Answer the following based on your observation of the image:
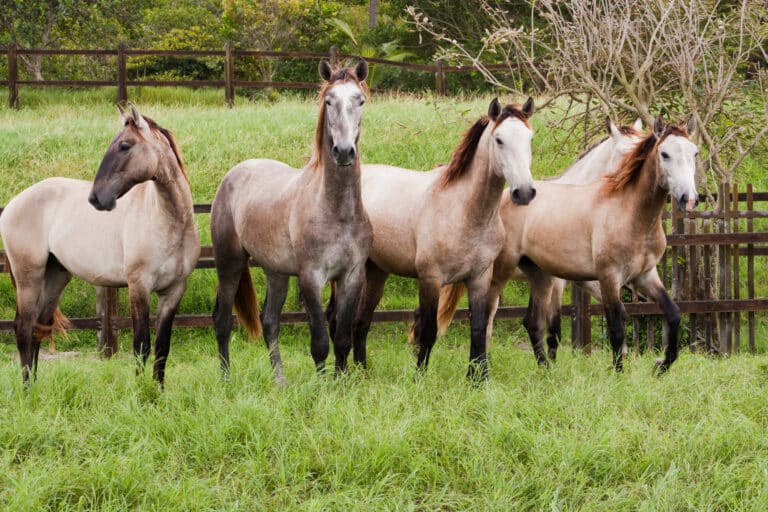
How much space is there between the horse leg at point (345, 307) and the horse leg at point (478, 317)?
858 mm

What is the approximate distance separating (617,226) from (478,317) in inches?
51.2

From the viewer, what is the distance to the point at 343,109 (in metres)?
5.79

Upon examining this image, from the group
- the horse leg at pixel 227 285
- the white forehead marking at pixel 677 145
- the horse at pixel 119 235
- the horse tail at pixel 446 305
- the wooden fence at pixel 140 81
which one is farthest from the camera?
the wooden fence at pixel 140 81

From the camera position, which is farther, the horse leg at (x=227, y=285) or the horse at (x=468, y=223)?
the horse leg at (x=227, y=285)

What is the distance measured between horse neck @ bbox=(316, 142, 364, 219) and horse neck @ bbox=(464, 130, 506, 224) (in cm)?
89

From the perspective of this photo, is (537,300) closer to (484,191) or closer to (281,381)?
(484,191)

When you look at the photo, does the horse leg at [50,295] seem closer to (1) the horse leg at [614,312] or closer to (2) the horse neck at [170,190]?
(2) the horse neck at [170,190]

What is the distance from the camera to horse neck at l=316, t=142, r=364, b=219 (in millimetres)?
6152

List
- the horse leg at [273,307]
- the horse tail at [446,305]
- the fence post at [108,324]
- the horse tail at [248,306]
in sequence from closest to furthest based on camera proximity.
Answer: the horse leg at [273,307] → the horse tail at [248,306] → the horse tail at [446,305] → the fence post at [108,324]

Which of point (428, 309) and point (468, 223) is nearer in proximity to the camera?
point (468, 223)

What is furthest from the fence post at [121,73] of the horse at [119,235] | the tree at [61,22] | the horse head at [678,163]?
the horse head at [678,163]

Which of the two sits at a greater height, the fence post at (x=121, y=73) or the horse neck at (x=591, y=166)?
the fence post at (x=121, y=73)

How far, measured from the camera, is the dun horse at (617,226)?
21.8ft

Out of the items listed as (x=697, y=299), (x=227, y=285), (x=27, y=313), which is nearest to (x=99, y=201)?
(x=27, y=313)
